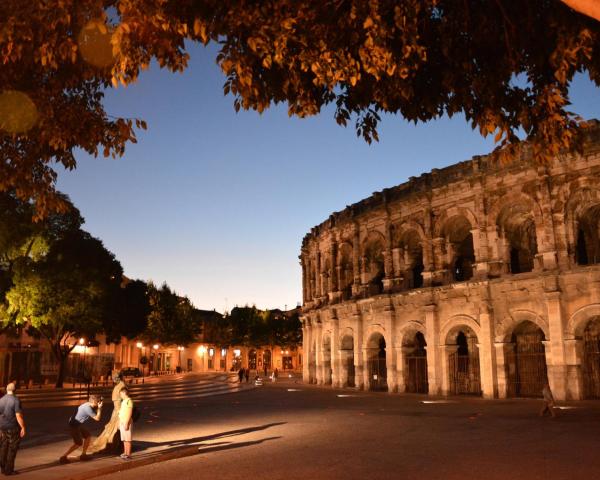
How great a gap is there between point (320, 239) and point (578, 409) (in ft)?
72.6

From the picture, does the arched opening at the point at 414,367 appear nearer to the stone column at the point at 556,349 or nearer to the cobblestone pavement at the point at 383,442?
the stone column at the point at 556,349

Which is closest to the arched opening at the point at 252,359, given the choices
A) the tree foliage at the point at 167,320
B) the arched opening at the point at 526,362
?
the tree foliage at the point at 167,320

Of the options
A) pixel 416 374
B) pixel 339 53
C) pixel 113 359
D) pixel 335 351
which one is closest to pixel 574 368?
pixel 416 374

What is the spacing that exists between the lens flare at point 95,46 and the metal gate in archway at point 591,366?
72.4 ft

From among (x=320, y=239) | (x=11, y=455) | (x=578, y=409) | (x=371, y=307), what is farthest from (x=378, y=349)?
(x=11, y=455)

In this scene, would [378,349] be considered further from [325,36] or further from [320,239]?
[325,36]

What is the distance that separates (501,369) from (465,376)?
3309 mm

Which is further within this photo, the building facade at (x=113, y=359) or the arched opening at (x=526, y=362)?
the building facade at (x=113, y=359)

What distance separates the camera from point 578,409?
65.5 feet

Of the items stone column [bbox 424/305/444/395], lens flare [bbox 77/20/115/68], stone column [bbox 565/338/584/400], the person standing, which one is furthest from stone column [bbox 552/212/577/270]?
lens flare [bbox 77/20/115/68]

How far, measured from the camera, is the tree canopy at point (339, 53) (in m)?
6.99

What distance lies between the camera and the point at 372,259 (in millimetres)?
34438

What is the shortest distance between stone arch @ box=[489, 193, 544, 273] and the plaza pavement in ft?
24.5

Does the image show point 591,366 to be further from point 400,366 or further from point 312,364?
point 312,364
